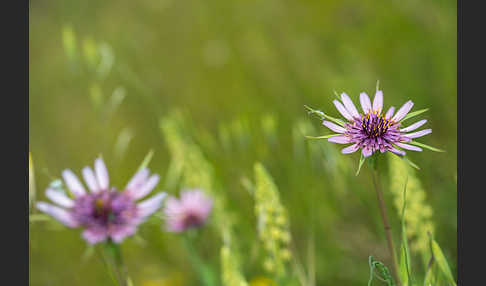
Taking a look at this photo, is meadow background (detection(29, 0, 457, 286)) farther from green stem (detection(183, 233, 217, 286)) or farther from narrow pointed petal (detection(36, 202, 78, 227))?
narrow pointed petal (detection(36, 202, 78, 227))

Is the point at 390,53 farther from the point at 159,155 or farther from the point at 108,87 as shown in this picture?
the point at 108,87

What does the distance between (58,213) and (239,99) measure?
1.41 metres

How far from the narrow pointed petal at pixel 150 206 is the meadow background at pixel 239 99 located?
294 millimetres

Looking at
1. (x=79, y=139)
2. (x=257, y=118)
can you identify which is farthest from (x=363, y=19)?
(x=79, y=139)

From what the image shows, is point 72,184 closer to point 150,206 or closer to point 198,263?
point 150,206

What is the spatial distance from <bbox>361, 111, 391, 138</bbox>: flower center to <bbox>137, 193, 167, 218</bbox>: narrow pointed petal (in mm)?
389

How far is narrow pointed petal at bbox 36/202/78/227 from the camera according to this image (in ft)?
2.68

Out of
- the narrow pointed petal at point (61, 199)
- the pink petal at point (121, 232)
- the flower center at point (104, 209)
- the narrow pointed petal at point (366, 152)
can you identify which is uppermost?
the narrow pointed petal at point (366, 152)

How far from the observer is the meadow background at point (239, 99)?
59.2 inches

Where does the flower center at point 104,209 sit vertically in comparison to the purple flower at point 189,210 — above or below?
above

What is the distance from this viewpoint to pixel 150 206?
906 mm

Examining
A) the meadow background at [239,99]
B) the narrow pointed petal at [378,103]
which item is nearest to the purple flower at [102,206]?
the meadow background at [239,99]

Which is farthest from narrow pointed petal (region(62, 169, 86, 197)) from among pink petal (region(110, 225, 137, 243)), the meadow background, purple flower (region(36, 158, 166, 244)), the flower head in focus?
the flower head in focus

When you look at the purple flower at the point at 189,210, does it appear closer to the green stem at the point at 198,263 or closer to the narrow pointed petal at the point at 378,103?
the green stem at the point at 198,263
